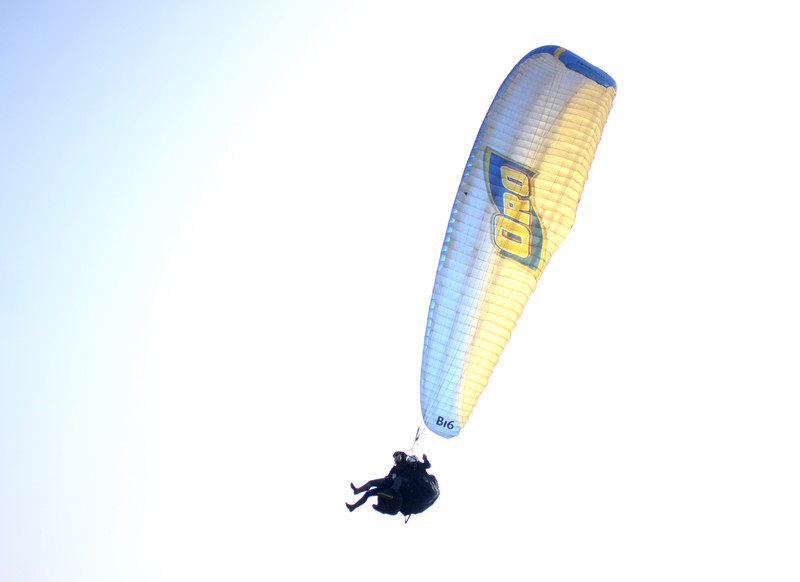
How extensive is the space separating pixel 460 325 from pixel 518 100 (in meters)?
3.62

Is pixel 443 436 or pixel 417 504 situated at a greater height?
pixel 443 436

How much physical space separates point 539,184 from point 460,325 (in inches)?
99.3

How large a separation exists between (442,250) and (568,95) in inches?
127

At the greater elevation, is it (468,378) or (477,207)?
(477,207)

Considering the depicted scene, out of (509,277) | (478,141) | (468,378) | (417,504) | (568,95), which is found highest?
(568,95)

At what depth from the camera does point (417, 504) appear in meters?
12.5

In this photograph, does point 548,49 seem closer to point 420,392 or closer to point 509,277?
point 509,277

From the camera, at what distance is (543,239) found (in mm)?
12922

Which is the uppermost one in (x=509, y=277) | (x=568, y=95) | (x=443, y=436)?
(x=568, y=95)

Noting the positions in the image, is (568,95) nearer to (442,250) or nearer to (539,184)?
(539,184)

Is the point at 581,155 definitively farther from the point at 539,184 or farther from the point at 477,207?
the point at 477,207

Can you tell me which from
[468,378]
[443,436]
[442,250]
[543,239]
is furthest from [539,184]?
[443,436]

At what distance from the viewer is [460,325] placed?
42.2ft

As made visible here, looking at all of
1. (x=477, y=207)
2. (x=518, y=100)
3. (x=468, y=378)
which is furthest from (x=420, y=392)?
(x=518, y=100)
